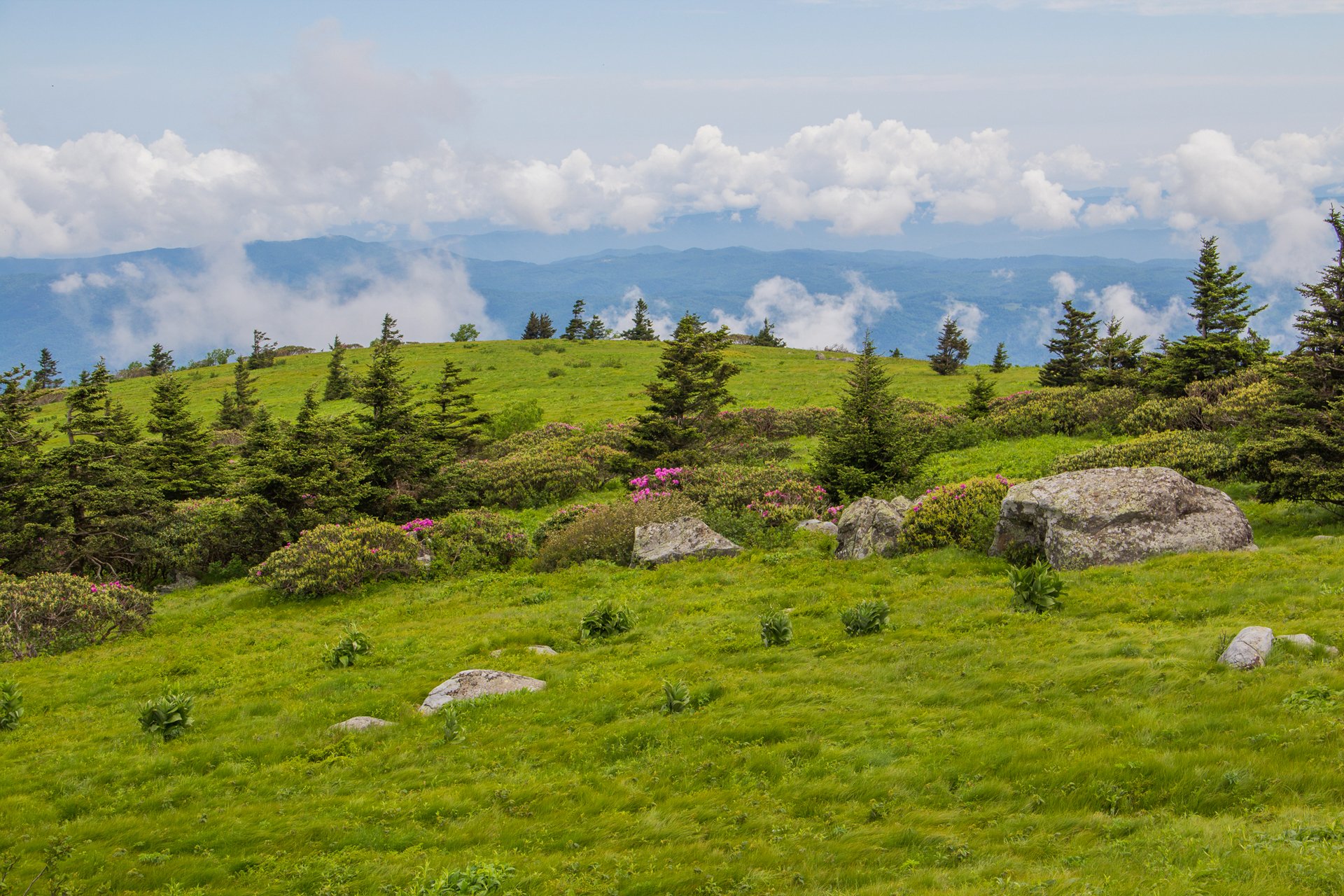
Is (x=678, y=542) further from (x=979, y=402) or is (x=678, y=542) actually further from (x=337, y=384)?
(x=337, y=384)

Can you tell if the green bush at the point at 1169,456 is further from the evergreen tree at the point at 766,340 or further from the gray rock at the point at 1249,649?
the evergreen tree at the point at 766,340

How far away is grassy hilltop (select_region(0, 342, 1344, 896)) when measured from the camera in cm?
750

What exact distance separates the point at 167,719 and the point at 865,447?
21367 mm

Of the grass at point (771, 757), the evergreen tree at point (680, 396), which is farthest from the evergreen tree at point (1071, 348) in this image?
the grass at point (771, 757)

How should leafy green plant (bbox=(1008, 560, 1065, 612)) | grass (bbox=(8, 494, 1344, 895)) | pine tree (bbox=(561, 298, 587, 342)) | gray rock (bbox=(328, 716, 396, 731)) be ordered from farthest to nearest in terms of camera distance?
pine tree (bbox=(561, 298, 587, 342)), leafy green plant (bbox=(1008, 560, 1065, 612)), gray rock (bbox=(328, 716, 396, 731)), grass (bbox=(8, 494, 1344, 895))

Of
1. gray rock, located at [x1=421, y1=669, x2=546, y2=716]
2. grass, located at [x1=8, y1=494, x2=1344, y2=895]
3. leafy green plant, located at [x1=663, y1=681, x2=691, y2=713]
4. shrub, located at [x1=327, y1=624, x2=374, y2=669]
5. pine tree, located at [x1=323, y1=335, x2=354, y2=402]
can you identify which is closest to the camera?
grass, located at [x1=8, y1=494, x2=1344, y2=895]

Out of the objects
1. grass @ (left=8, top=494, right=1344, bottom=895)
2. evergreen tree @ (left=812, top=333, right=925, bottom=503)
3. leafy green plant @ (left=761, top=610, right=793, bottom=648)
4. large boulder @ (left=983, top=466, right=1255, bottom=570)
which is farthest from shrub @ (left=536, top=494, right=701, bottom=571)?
large boulder @ (left=983, top=466, right=1255, bottom=570)

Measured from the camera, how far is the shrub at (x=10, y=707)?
13.1 meters

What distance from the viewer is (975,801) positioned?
27.6ft

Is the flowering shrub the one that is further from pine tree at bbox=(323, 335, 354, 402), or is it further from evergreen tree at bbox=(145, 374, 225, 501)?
pine tree at bbox=(323, 335, 354, 402)

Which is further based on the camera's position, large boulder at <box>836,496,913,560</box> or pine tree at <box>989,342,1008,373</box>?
pine tree at <box>989,342,1008,373</box>

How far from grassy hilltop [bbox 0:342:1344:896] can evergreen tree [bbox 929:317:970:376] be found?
55.4 m

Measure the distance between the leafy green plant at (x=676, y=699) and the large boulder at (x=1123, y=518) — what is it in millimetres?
9440

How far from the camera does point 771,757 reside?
984 cm
